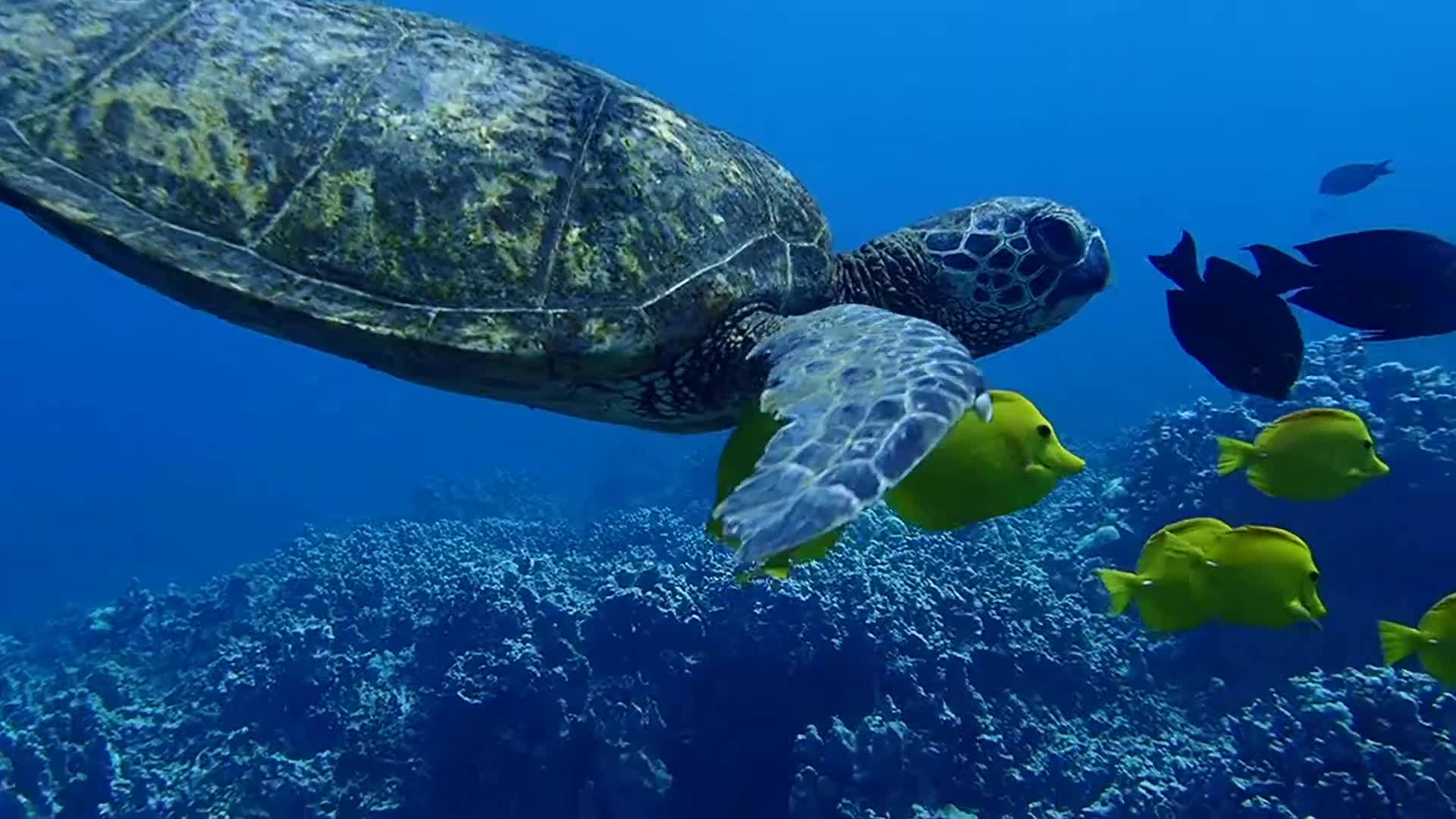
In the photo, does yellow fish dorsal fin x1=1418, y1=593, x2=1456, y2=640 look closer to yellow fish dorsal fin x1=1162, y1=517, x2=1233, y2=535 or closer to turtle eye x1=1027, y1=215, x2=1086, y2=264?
yellow fish dorsal fin x1=1162, y1=517, x2=1233, y2=535

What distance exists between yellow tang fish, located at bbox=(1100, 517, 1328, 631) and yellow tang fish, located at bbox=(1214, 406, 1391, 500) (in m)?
0.24

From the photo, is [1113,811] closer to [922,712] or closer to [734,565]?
[922,712]

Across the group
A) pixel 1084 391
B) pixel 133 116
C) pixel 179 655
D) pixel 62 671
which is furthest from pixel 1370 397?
pixel 1084 391

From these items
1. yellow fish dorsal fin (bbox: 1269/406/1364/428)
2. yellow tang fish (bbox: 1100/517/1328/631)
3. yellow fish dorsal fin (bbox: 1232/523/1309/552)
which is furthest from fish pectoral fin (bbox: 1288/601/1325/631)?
yellow fish dorsal fin (bbox: 1269/406/1364/428)

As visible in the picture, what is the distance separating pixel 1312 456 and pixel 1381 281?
0.72m

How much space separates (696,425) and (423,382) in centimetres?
117

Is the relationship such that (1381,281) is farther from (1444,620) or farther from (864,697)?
(864,697)

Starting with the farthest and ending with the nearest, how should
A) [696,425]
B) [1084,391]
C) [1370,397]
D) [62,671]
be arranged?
1. [1084,391]
2. [62,671]
3. [1370,397]
4. [696,425]

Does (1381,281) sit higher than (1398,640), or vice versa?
(1381,281)

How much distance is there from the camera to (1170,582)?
10.1ft

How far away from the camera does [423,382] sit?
3.22 metres

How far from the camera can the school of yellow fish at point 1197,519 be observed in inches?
107

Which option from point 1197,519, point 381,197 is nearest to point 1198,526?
point 1197,519

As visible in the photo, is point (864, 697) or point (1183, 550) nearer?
point (1183, 550)
